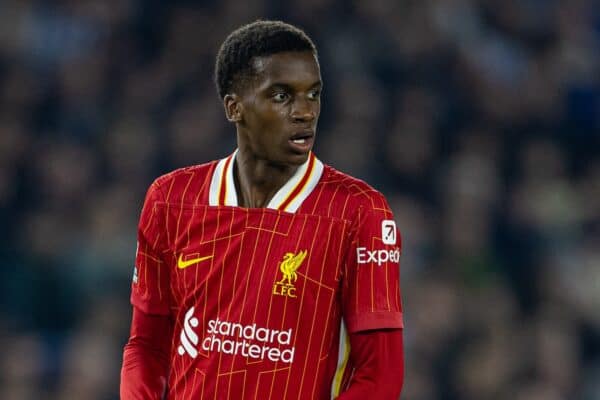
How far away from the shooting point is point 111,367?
662cm

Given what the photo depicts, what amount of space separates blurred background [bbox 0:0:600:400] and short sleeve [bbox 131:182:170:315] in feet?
11.0

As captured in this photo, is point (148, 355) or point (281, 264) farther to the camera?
point (148, 355)

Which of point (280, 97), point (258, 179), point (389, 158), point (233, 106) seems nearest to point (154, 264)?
point (258, 179)

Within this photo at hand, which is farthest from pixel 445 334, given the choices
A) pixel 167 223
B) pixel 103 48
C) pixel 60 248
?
pixel 167 223

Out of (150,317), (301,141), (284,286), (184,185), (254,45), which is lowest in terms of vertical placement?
(150,317)

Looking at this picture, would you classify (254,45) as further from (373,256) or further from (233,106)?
(373,256)

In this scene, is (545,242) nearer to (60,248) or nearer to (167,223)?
(60,248)

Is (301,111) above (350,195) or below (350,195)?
above

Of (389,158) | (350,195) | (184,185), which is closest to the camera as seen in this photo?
(350,195)

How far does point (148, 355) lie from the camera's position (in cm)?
331

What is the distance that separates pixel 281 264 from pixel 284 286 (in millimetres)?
58

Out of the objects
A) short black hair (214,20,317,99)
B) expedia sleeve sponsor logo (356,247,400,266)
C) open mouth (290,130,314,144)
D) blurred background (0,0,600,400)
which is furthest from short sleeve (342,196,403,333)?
blurred background (0,0,600,400)

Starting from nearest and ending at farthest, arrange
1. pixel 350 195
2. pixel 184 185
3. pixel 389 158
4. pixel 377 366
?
pixel 377 366, pixel 350 195, pixel 184 185, pixel 389 158

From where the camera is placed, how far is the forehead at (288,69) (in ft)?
9.97
